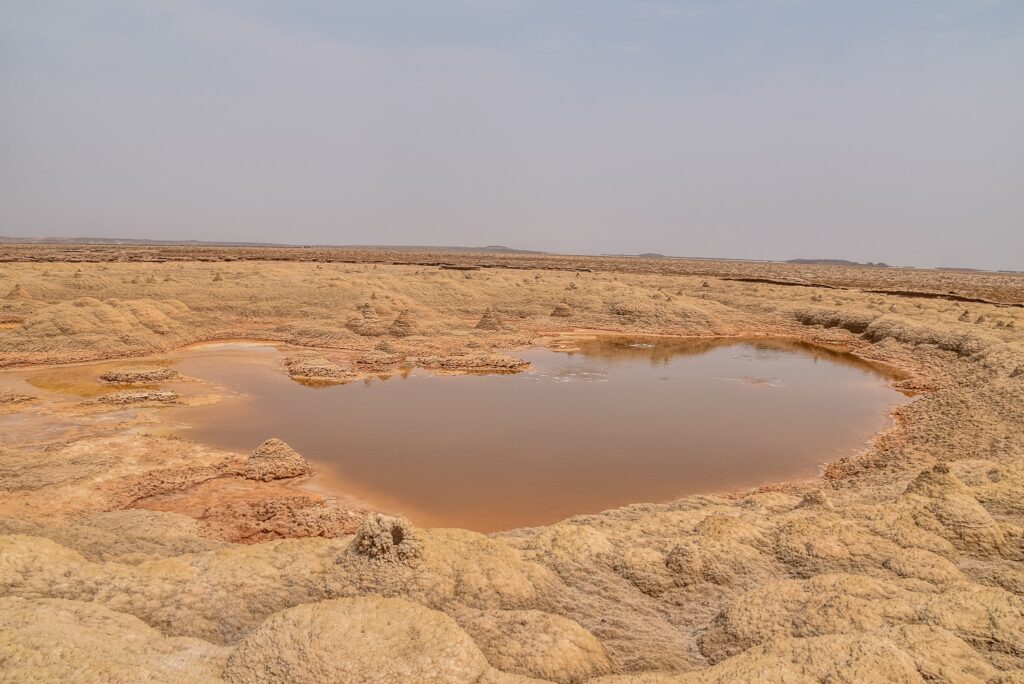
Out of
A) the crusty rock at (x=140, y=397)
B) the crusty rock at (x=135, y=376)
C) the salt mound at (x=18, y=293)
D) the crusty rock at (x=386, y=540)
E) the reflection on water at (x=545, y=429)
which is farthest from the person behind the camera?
the salt mound at (x=18, y=293)

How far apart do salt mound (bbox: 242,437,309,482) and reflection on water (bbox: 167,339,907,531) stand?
0.57 metres

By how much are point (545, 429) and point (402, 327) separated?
1536cm

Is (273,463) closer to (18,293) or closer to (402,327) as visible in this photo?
(402,327)

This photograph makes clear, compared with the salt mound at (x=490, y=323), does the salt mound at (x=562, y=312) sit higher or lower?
higher

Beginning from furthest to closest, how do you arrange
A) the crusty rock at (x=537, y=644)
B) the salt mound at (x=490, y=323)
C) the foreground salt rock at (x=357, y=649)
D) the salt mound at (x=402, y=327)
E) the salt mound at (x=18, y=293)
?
the salt mound at (x=18, y=293), the salt mound at (x=490, y=323), the salt mound at (x=402, y=327), the crusty rock at (x=537, y=644), the foreground salt rock at (x=357, y=649)

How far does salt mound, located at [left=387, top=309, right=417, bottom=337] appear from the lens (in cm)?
2744

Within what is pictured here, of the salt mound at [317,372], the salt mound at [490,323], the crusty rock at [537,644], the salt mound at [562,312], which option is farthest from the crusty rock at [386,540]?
the salt mound at [562,312]

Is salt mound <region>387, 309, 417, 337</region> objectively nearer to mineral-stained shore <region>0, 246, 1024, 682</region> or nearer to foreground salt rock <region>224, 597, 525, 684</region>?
mineral-stained shore <region>0, 246, 1024, 682</region>

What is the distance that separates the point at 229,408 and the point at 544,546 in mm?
12492

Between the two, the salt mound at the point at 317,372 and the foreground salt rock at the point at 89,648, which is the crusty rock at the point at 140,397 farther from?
the foreground salt rock at the point at 89,648

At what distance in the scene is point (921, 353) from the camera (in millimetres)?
23484

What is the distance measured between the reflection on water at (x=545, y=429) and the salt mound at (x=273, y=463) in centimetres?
57

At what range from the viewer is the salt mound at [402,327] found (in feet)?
90.0


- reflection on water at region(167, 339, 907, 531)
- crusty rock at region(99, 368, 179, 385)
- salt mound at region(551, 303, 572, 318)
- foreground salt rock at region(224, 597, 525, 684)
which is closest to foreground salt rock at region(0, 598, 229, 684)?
foreground salt rock at region(224, 597, 525, 684)
